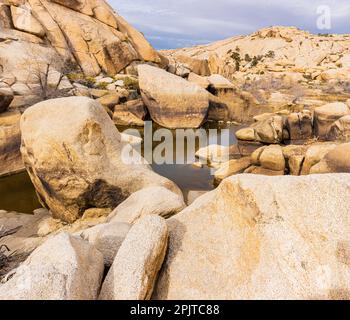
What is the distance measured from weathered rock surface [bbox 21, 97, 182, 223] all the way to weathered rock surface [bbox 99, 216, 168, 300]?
5155 mm

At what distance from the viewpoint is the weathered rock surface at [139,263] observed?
3598 mm

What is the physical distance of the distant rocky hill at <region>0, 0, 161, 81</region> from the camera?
25141 millimetres

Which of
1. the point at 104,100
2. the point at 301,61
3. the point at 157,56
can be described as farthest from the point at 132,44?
the point at 301,61

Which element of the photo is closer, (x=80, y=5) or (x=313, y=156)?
(x=313, y=156)

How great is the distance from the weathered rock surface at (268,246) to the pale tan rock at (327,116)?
49.2 ft

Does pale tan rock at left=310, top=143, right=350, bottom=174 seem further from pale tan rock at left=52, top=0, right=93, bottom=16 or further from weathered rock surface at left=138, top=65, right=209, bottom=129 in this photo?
pale tan rock at left=52, top=0, right=93, bottom=16

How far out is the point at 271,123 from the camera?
1794cm

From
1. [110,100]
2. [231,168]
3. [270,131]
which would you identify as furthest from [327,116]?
[110,100]

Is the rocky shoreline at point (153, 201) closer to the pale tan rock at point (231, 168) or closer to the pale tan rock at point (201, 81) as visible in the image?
the pale tan rock at point (231, 168)

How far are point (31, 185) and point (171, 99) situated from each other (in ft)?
36.7

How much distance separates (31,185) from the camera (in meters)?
12.2

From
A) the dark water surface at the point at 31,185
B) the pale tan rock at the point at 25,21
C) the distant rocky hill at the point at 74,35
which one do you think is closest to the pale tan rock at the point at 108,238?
the dark water surface at the point at 31,185

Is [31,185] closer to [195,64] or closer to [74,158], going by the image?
[74,158]

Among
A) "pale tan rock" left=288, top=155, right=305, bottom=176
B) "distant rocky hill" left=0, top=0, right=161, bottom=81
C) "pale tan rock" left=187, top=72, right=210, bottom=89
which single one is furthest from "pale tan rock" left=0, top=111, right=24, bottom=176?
"pale tan rock" left=187, top=72, right=210, bottom=89
